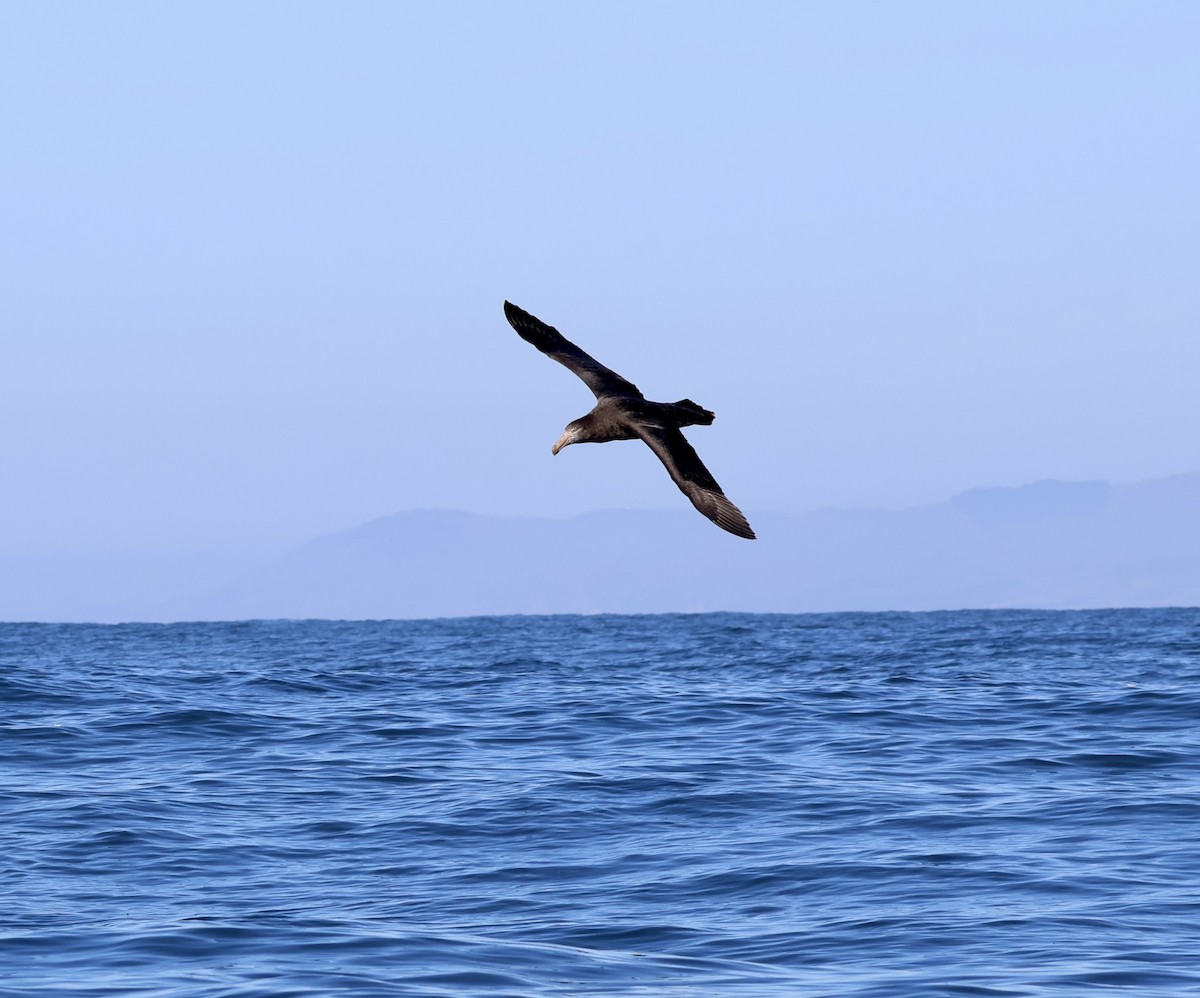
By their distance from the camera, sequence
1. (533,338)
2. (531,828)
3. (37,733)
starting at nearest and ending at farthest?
1. (531,828)
2. (533,338)
3. (37,733)

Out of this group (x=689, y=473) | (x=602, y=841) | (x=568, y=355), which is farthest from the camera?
(x=568, y=355)

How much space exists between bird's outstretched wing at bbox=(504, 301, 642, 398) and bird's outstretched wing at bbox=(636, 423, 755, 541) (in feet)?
2.76

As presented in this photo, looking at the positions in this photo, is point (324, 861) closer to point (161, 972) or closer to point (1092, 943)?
point (161, 972)

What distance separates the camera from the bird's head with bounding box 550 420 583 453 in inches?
563

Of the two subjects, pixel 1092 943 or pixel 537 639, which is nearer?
pixel 1092 943

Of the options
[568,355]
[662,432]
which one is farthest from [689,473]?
[568,355]

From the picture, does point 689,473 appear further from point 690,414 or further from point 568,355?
point 568,355

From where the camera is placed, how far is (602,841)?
44.9 ft

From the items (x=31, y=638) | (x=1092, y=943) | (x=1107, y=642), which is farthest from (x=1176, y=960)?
(x=31, y=638)

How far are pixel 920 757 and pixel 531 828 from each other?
546 cm

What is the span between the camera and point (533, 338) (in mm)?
17234

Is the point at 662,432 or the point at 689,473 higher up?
the point at 662,432

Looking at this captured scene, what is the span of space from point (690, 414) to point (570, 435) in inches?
46.7

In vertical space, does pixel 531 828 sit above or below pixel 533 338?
below
